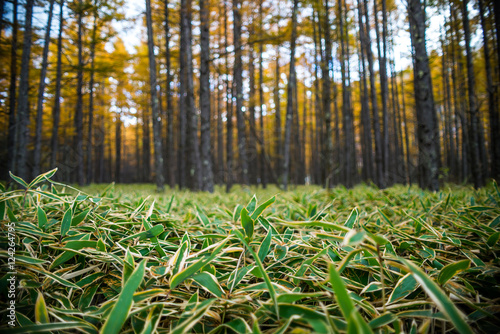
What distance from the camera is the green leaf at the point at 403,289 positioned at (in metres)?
0.69

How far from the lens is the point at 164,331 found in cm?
62

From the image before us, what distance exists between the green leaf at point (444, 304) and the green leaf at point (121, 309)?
2.16 ft

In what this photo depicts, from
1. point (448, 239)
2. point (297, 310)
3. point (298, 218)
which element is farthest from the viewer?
point (298, 218)

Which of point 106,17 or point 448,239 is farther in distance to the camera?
point 106,17

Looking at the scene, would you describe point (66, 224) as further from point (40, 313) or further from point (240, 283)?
point (240, 283)

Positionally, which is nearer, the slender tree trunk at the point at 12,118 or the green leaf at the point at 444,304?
the green leaf at the point at 444,304

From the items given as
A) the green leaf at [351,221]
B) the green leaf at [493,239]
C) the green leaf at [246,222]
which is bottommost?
the green leaf at [493,239]

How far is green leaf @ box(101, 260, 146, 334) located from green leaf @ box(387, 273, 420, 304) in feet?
2.36

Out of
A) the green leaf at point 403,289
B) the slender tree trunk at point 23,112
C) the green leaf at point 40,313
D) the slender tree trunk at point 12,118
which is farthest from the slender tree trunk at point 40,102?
the green leaf at point 403,289

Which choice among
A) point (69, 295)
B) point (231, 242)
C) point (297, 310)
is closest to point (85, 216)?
point (69, 295)

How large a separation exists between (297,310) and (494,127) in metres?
7.21

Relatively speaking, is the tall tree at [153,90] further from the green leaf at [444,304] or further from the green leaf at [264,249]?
the green leaf at [444,304]

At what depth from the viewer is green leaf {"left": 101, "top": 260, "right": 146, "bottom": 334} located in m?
0.53

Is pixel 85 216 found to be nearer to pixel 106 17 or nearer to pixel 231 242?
pixel 231 242
